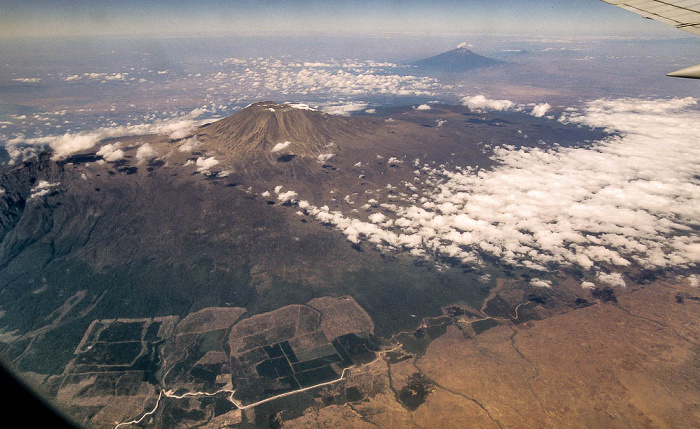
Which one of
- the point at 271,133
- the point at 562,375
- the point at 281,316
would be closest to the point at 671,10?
the point at 562,375

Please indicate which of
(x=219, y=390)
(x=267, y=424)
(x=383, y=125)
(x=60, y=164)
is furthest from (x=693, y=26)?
(x=383, y=125)

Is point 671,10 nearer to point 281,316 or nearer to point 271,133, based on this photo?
point 281,316

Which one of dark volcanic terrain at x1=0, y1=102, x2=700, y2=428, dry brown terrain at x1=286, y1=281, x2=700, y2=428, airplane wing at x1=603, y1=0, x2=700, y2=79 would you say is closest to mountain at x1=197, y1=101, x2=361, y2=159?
dark volcanic terrain at x1=0, y1=102, x2=700, y2=428

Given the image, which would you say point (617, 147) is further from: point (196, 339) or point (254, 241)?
point (196, 339)

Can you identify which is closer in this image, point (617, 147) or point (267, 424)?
point (267, 424)

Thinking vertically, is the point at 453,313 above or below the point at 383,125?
below

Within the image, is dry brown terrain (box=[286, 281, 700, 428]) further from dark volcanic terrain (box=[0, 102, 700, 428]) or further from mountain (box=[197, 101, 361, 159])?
mountain (box=[197, 101, 361, 159])

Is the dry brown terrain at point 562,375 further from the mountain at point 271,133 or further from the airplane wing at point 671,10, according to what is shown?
the mountain at point 271,133
